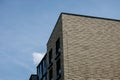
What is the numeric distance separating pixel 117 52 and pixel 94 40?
2.94m

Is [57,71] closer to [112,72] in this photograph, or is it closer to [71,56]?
[71,56]

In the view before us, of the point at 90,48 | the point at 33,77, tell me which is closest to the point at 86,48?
the point at 90,48

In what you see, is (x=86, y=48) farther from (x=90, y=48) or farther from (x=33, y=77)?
(x=33, y=77)

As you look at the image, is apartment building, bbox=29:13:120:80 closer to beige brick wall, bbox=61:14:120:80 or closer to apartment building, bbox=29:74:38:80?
beige brick wall, bbox=61:14:120:80

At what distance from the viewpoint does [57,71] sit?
36031 mm

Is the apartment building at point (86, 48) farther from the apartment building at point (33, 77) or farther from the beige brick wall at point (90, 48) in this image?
the apartment building at point (33, 77)

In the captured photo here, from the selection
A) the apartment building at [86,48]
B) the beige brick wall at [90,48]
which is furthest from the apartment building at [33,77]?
the beige brick wall at [90,48]

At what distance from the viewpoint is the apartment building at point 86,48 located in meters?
33.1

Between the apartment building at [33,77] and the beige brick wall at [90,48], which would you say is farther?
the apartment building at [33,77]

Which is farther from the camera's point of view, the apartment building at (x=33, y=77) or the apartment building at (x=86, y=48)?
the apartment building at (x=33, y=77)

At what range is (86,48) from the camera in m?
34.1

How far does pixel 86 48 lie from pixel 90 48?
1.52 feet

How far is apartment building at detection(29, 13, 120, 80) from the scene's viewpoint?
33062 mm

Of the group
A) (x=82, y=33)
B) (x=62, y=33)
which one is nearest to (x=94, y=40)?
(x=82, y=33)
